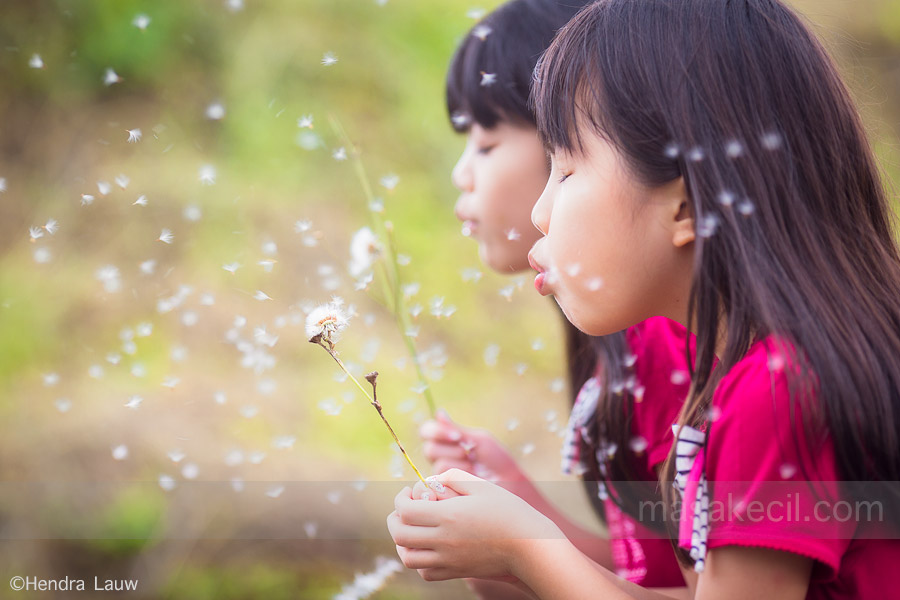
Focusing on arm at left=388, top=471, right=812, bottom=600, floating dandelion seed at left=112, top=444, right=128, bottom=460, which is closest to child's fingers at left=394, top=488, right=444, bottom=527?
arm at left=388, top=471, right=812, bottom=600

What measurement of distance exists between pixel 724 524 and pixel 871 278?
0.31m

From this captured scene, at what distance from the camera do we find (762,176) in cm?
79

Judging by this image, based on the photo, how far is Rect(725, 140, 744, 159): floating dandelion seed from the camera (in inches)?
30.7

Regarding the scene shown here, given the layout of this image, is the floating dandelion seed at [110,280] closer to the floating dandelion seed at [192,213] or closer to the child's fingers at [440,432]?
the floating dandelion seed at [192,213]

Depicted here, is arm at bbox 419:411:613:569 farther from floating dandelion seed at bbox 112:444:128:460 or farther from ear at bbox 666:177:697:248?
floating dandelion seed at bbox 112:444:128:460

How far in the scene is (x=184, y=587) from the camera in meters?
1.85

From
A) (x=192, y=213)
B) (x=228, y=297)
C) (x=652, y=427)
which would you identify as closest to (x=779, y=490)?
(x=652, y=427)

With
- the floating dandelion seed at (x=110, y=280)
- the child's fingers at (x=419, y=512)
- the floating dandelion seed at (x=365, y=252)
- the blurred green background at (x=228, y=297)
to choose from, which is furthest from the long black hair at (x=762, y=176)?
the floating dandelion seed at (x=110, y=280)

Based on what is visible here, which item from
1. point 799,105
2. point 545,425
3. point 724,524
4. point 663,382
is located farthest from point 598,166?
point 545,425

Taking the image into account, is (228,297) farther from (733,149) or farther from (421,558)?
(733,149)

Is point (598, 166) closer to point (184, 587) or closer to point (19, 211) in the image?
Answer: point (184, 587)

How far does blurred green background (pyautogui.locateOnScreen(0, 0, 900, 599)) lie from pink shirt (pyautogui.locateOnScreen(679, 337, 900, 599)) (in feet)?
3.75

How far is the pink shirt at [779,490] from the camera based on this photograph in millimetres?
715

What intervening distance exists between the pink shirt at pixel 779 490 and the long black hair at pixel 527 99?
0.42m
